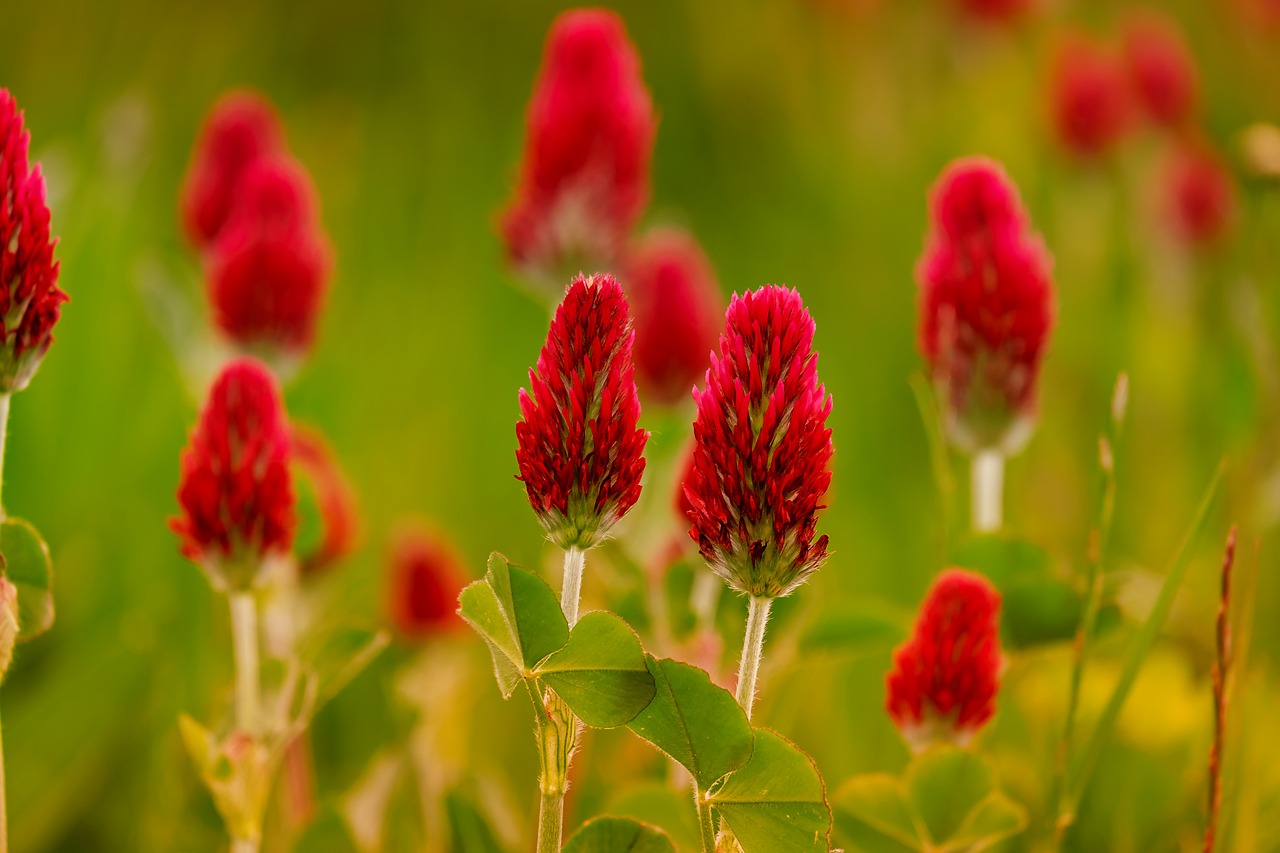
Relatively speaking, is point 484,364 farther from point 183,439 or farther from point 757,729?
point 757,729

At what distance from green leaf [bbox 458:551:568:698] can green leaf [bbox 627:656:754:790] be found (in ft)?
0.22

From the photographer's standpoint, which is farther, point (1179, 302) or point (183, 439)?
point (1179, 302)

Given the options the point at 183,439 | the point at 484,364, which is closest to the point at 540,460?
the point at 183,439

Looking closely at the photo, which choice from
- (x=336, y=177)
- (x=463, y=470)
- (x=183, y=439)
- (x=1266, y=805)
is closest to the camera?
(x=1266, y=805)

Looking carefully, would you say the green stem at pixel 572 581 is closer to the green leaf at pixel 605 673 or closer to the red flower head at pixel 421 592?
the green leaf at pixel 605 673

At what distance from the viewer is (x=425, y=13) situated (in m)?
4.87

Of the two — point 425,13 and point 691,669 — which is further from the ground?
point 425,13

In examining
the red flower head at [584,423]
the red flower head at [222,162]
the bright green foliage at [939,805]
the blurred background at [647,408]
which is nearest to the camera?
the red flower head at [584,423]

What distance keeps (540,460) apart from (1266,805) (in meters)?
0.97

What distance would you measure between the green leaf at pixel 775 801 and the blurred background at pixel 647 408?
30 cm

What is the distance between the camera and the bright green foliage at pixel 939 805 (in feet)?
2.95

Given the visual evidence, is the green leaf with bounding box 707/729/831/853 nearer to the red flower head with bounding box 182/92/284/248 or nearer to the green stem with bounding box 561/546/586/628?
the green stem with bounding box 561/546/586/628

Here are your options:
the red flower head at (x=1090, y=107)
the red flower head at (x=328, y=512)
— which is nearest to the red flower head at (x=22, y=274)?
the red flower head at (x=328, y=512)

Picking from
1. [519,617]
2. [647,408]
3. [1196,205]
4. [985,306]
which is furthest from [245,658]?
[1196,205]
